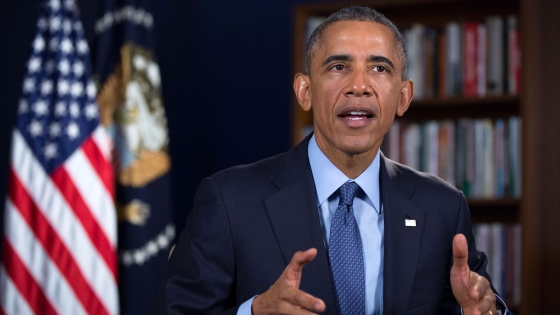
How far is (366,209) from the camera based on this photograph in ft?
4.70

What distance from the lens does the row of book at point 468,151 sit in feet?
8.07

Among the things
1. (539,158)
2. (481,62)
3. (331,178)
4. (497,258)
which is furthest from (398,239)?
(481,62)

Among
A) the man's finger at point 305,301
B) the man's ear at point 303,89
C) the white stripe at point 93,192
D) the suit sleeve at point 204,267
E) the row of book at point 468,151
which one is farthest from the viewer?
the row of book at point 468,151

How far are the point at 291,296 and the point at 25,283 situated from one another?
5.26ft

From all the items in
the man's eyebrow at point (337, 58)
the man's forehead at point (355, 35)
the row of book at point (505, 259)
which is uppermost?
the man's forehead at point (355, 35)

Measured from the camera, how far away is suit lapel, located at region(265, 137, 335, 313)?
1287 mm

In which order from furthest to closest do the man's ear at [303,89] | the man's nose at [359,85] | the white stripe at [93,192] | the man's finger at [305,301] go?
the white stripe at [93,192] < the man's ear at [303,89] < the man's nose at [359,85] < the man's finger at [305,301]

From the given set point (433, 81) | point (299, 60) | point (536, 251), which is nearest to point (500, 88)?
point (433, 81)

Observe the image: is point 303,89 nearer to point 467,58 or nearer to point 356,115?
point 356,115

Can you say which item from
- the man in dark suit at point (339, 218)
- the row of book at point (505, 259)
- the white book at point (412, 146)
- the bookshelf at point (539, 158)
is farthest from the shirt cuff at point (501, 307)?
the white book at point (412, 146)

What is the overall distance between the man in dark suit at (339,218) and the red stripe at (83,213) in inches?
43.9

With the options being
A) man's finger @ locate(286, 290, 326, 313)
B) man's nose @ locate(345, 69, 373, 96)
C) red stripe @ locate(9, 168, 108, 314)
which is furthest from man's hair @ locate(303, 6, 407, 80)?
red stripe @ locate(9, 168, 108, 314)

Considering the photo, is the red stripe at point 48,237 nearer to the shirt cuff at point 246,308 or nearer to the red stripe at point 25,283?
the red stripe at point 25,283

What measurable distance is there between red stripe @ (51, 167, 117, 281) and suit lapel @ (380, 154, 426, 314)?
1.31 m
